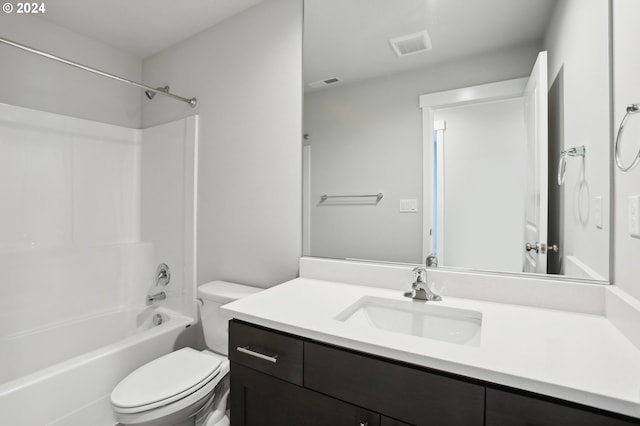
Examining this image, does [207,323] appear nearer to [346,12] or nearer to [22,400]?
[22,400]

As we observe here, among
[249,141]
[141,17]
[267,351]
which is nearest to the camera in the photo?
[267,351]

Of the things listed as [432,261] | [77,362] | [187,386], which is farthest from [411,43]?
[77,362]

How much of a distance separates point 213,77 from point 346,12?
38.3 inches

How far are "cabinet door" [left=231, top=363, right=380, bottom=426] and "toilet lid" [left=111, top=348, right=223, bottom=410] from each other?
31 centimetres

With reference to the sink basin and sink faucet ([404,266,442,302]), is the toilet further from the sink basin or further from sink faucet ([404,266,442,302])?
sink faucet ([404,266,442,302])

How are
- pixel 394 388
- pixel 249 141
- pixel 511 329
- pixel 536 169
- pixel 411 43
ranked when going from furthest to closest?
pixel 249 141 → pixel 411 43 → pixel 536 169 → pixel 511 329 → pixel 394 388

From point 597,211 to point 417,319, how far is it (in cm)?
67

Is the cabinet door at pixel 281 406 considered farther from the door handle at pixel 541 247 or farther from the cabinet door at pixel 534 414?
the door handle at pixel 541 247

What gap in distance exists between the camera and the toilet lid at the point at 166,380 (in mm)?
1159

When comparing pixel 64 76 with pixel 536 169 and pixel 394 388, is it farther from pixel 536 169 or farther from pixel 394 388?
pixel 536 169

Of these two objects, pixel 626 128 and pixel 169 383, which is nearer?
pixel 626 128

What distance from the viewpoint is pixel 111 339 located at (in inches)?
84.0

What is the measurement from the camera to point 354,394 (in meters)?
0.80

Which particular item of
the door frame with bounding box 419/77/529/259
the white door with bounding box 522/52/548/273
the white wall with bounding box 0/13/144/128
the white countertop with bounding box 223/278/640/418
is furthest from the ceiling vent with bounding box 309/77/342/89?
the white wall with bounding box 0/13/144/128
